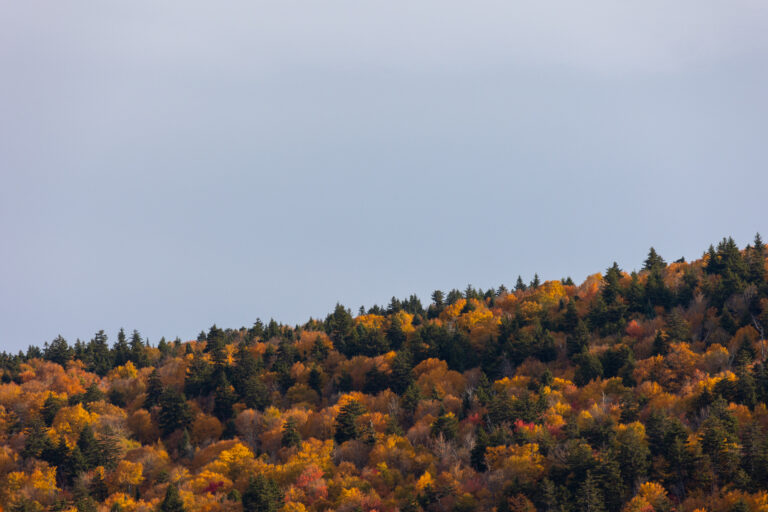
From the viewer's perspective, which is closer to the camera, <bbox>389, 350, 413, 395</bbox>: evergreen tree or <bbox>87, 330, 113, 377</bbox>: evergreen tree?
<bbox>389, 350, 413, 395</bbox>: evergreen tree

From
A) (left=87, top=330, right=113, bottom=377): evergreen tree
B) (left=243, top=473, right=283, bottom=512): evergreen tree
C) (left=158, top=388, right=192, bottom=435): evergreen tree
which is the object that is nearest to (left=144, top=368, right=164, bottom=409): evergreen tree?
(left=158, top=388, right=192, bottom=435): evergreen tree

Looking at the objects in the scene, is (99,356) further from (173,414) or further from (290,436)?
(290,436)

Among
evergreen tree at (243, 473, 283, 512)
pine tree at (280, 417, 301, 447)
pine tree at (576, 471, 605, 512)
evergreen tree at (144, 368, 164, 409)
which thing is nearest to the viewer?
pine tree at (576, 471, 605, 512)

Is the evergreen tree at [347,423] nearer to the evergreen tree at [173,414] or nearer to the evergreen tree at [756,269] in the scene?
the evergreen tree at [173,414]

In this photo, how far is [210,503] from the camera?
101 meters

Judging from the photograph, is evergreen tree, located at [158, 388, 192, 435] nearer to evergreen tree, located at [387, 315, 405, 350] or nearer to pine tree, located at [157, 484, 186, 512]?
pine tree, located at [157, 484, 186, 512]

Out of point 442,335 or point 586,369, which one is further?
point 442,335

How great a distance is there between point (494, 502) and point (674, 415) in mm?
25060

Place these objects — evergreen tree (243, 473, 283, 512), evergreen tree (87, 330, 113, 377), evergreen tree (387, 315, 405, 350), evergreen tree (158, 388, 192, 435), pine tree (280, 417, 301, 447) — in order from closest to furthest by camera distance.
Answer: evergreen tree (243, 473, 283, 512), pine tree (280, 417, 301, 447), evergreen tree (158, 388, 192, 435), evergreen tree (387, 315, 405, 350), evergreen tree (87, 330, 113, 377)

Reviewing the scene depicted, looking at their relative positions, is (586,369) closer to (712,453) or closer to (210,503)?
(712,453)

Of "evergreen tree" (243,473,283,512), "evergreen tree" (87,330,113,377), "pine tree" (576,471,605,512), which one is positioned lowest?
"pine tree" (576,471,605,512)

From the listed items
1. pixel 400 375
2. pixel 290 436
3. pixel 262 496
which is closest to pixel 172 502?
pixel 262 496

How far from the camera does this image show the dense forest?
92.4 m

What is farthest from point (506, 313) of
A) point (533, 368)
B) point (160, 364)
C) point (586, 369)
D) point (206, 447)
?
point (160, 364)
